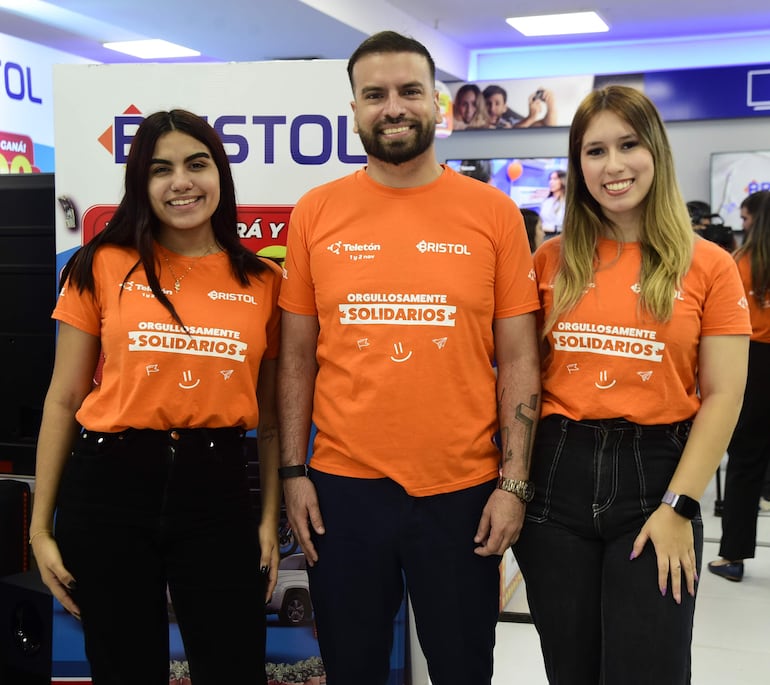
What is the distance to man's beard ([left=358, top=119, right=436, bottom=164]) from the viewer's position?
174 centimetres

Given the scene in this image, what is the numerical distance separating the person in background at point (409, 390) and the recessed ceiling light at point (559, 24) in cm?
721

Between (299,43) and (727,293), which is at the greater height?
(299,43)

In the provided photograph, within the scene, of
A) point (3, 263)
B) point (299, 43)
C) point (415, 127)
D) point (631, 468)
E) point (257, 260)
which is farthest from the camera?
point (299, 43)

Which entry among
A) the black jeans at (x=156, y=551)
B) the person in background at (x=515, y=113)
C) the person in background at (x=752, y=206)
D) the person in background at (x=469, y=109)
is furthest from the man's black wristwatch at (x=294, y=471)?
the person in background at (x=469, y=109)

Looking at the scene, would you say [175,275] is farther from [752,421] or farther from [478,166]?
[478,166]

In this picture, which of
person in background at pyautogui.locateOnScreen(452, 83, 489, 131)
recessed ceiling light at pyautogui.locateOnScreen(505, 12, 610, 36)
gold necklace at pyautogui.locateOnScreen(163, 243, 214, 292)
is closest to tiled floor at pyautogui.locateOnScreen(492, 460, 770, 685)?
gold necklace at pyautogui.locateOnScreen(163, 243, 214, 292)

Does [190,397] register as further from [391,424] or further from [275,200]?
[275,200]

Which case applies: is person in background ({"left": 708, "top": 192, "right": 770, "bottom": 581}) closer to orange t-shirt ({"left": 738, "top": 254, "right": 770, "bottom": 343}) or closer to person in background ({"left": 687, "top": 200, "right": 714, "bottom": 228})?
orange t-shirt ({"left": 738, "top": 254, "right": 770, "bottom": 343})

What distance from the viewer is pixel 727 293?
1636mm

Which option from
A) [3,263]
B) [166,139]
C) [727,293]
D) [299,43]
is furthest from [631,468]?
[299,43]

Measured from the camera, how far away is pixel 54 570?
171 cm

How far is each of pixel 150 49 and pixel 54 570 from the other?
8.77m

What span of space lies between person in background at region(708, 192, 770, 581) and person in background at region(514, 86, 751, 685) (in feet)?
7.64

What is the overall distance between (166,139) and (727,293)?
3.87ft
